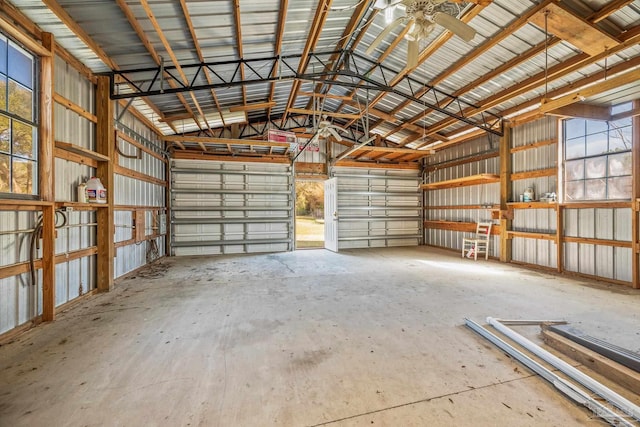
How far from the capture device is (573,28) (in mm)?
3424

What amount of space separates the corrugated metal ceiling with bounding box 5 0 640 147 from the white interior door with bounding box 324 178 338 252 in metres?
3.46

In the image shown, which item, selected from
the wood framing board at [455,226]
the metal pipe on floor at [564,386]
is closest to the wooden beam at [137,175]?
the metal pipe on floor at [564,386]

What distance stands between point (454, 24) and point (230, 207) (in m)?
7.37

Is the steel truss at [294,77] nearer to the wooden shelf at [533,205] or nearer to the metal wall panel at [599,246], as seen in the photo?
the wooden shelf at [533,205]

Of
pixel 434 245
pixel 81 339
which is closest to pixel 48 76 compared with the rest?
pixel 81 339

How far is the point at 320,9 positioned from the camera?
3.78 metres

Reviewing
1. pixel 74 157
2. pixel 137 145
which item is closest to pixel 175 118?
pixel 137 145

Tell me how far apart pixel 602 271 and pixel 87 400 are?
779 cm

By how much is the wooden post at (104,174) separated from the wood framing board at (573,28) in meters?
6.38

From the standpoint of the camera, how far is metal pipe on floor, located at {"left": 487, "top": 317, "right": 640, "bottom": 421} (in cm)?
170

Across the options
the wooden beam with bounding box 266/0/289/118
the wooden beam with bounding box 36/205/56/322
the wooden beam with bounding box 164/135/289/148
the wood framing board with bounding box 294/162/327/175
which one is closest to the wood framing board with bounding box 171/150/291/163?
the wood framing board with bounding box 294/162/327/175

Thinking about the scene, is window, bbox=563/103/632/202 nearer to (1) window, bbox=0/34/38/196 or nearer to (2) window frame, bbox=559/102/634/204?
(2) window frame, bbox=559/102/634/204

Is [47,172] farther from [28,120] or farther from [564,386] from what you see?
[564,386]

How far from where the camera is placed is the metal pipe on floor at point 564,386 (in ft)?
5.47
